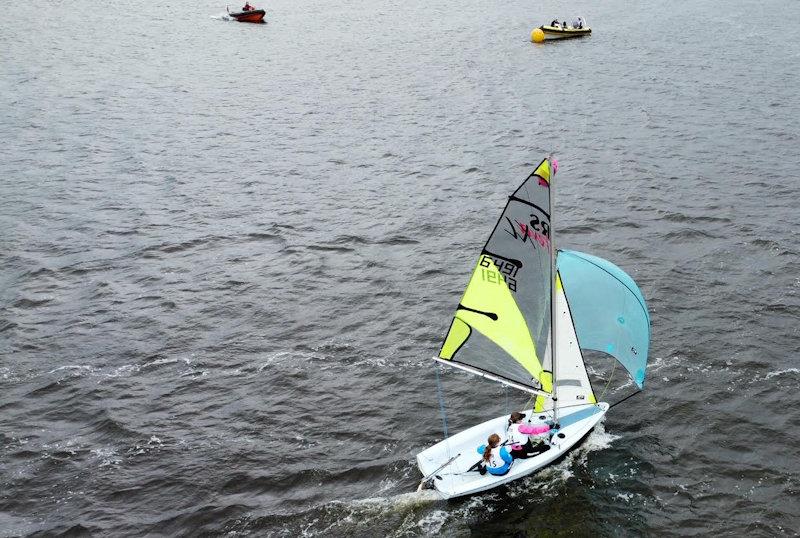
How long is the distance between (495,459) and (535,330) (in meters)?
4.18

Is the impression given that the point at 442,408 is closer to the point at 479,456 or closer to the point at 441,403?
the point at 441,403

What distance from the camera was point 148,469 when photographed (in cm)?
2698

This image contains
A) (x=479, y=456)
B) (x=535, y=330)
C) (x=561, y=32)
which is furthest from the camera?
(x=561, y=32)

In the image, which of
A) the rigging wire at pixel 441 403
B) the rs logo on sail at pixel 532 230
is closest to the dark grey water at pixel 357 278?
the rigging wire at pixel 441 403

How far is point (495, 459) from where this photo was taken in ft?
78.4

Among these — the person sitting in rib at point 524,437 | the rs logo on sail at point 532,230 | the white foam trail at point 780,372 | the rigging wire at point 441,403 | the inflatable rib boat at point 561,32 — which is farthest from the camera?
the inflatable rib boat at point 561,32

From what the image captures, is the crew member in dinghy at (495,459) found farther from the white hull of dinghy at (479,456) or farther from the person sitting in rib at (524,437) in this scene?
the person sitting in rib at (524,437)

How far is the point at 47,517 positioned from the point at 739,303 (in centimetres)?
2829

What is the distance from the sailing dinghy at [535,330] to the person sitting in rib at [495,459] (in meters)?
0.24

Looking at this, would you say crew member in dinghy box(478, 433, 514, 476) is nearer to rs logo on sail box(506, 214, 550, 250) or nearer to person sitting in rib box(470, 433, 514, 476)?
person sitting in rib box(470, 433, 514, 476)

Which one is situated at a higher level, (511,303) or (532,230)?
(532,230)

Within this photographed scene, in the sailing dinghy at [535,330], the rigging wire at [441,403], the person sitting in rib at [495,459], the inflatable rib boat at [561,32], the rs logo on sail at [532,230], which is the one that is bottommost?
the rigging wire at [441,403]

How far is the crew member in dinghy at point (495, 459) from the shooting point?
935 inches

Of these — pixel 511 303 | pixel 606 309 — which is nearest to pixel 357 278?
pixel 511 303
